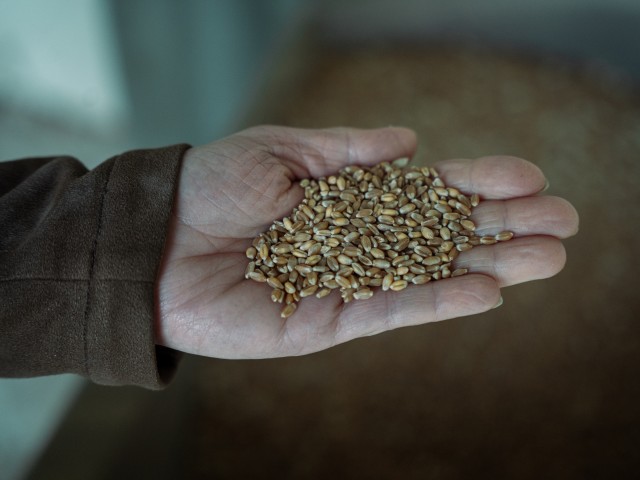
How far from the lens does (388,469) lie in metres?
2.08

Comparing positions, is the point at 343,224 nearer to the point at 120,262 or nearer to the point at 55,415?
the point at 120,262

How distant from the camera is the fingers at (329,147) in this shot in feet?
4.94

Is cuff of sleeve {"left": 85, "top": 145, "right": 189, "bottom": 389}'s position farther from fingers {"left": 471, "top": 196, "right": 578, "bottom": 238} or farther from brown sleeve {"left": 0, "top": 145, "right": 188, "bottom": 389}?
fingers {"left": 471, "top": 196, "right": 578, "bottom": 238}

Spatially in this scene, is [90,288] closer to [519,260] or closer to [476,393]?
[519,260]

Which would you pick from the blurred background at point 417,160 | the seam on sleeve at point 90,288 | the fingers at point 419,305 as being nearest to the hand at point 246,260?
the fingers at point 419,305

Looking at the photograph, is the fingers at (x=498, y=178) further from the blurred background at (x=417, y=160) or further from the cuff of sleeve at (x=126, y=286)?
the blurred background at (x=417, y=160)

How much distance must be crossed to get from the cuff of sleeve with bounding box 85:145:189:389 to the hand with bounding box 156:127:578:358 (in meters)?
0.07

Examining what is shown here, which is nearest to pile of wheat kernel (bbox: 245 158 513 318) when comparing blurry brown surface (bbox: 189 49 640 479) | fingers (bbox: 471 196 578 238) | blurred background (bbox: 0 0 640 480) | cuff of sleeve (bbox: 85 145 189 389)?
fingers (bbox: 471 196 578 238)

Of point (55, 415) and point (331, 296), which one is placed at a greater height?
point (331, 296)

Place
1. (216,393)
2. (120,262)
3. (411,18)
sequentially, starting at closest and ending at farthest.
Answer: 1. (120,262)
2. (216,393)
3. (411,18)

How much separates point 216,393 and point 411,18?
8.17 feet

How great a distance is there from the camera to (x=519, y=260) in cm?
124

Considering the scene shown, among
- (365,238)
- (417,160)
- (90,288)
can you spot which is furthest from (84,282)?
(417,160)

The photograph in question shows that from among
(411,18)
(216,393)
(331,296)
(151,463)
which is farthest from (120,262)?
(411,18)
